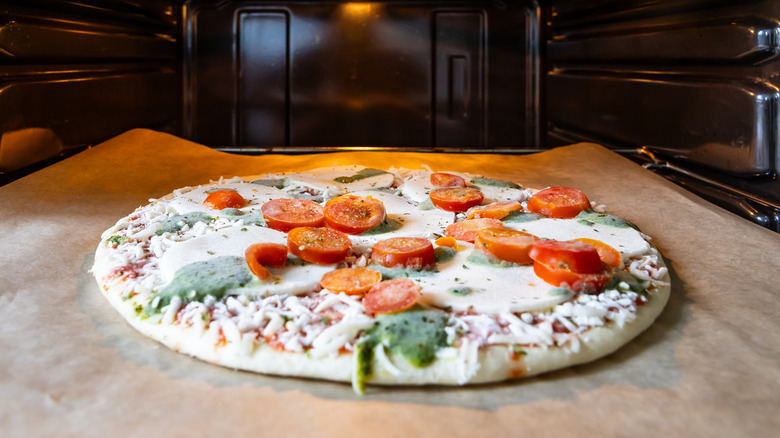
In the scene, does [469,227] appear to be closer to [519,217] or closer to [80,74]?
[519,217]

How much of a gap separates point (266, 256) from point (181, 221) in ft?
1.69

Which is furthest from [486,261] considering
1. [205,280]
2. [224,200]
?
[224,200]

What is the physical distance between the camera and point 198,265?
4.88ft

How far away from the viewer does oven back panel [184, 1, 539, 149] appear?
10.2 feet

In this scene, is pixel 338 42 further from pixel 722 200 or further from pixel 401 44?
pixel 722 200

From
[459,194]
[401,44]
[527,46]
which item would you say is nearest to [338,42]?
[401,44]

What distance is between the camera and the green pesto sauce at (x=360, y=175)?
2.39 meters

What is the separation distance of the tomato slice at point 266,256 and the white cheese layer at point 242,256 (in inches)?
0.7

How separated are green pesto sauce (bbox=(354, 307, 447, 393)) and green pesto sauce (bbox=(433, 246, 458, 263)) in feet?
1.09

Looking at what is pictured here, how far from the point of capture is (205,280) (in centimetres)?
141

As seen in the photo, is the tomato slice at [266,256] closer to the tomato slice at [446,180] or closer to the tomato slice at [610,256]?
the tomato slice at [610,256]

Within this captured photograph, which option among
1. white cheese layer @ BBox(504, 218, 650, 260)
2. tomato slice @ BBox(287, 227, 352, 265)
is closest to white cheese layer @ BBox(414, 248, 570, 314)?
tomato slice @ BBox(287, 227, 352, 265)

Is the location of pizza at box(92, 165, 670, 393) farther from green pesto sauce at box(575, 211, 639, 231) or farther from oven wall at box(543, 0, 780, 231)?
oven wall at box(543, 0, 780, 231)

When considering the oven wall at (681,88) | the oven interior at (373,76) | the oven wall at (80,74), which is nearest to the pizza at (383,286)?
the oven wall at (681,88)
